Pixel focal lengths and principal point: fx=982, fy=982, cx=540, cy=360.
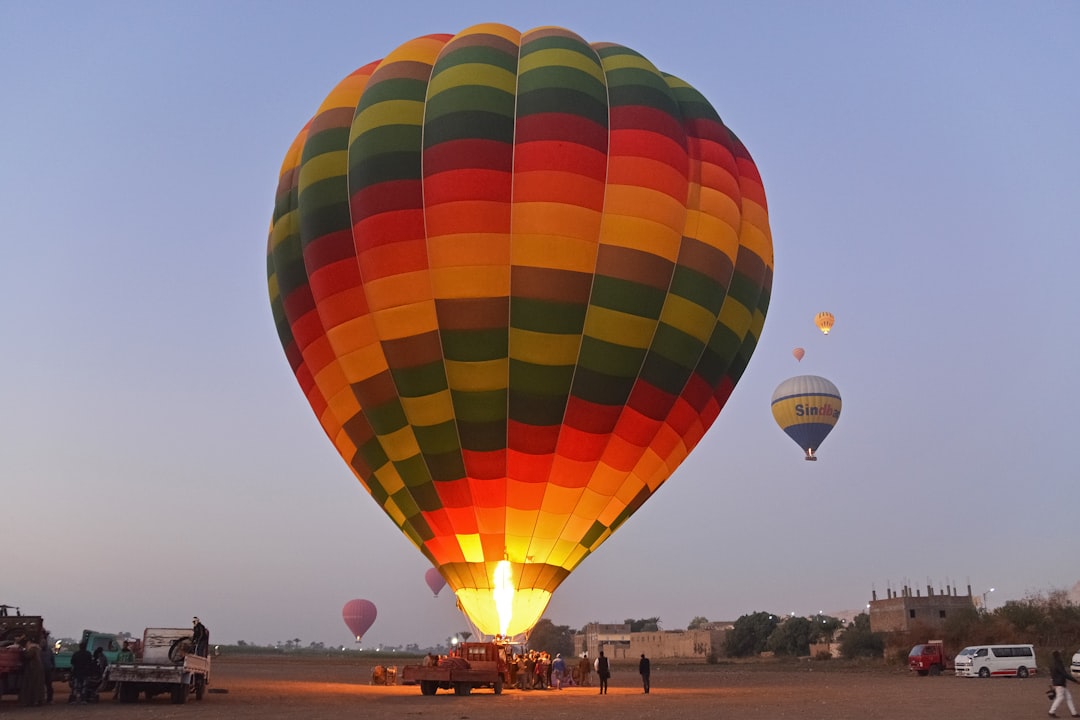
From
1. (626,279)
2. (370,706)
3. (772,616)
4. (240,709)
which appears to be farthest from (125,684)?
(772,616)

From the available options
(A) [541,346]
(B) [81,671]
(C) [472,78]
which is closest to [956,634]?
(A) [541,346]

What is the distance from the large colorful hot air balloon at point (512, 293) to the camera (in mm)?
16141

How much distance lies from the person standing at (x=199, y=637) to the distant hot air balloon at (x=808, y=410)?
2678cm

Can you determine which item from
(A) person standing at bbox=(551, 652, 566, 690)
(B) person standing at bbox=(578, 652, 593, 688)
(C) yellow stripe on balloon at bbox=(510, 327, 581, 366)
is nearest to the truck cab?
(B) person standing at bbox=(578, 652, 593, 688)

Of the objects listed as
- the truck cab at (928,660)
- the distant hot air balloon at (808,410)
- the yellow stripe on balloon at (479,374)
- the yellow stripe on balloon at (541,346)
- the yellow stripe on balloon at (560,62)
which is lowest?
the truck cab at (928,660)

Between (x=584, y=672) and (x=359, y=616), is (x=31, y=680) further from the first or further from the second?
(x=359, y=616)

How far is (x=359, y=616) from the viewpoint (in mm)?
62062

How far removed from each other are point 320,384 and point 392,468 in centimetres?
226

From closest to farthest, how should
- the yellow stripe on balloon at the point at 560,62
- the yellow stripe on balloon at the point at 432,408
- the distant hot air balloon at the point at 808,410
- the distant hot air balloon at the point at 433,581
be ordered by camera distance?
1. the yellow stripe on balloon at the point at 432,408
2. the yellow stripe on balloon at the point at 560,62
3. the distant hot air balloon at the point at 808,410
4. the distant hot air balloon at the point at 433,581

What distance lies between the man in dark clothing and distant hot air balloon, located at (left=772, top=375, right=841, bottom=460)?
28716 millimetres

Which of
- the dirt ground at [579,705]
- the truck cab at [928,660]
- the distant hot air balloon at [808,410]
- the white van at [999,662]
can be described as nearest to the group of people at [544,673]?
the dirt ground at [579,705]

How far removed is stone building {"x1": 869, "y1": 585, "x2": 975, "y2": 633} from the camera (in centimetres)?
5738

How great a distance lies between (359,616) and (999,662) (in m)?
43.9

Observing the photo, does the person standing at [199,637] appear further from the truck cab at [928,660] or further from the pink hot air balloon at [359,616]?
the pink hot air balloon at [359,616]
